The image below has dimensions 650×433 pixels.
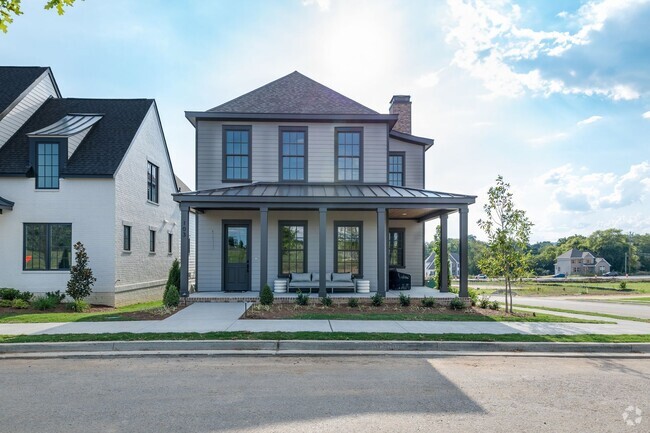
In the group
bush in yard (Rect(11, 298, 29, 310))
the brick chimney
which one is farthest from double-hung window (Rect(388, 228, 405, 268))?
bush in yard (Rect(11, 298, 29, 310))

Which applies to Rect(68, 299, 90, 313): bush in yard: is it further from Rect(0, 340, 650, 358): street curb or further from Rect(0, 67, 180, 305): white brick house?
Rect(0, 340, 650, 358): street curb

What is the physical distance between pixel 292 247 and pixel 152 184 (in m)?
9.14

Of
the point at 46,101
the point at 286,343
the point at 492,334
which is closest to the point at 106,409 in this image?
the point at 286,343

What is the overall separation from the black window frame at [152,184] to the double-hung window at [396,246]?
12.1 meters

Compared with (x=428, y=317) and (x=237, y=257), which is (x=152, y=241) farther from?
(x=428, y=317)

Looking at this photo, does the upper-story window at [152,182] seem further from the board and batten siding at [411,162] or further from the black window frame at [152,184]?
the board and batten siding at [411,162]

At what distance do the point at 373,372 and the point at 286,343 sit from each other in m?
2.17

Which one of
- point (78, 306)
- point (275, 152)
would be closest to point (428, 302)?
point (275, 152)

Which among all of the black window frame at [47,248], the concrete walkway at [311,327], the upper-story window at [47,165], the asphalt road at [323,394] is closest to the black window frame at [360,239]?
the concrete walkway at [311,327]

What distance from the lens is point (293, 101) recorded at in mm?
16484

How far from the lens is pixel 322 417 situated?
15.4 feet

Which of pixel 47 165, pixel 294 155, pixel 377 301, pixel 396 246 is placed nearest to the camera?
pixel 377 301

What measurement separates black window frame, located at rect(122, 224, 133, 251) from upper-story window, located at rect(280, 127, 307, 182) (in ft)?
23.6

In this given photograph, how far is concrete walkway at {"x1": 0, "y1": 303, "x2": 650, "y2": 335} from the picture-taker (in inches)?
357
